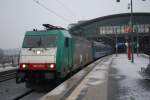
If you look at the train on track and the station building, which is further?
the station building

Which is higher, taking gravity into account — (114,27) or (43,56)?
(114,27)

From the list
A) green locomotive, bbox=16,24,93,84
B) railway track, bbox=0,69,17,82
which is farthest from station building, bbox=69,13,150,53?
green locomotive, bbox=16,24,93,84

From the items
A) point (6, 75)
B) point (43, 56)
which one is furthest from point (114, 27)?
point (43, 56)

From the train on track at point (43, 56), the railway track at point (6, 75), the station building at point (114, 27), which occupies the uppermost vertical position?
the station building at point (114, 27)

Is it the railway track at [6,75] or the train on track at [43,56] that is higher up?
the train on track at [43,56]

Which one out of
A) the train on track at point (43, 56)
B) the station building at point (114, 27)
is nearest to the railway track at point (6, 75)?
the train on track at point (43, 56)

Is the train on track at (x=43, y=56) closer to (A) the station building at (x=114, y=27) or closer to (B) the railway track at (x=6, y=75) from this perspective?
(B) the railway track at (x=6, y=75)

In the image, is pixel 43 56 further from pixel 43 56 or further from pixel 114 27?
pixel 114 27

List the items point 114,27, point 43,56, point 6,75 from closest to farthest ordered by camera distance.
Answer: point 43,56 → point 6,75 → point 114,27

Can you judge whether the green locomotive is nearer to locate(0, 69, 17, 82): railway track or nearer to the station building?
locate(0, 69, 17, 82): railway track

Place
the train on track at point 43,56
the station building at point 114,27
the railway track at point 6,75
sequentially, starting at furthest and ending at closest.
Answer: the station building at point 114,27
the railway track at point 6,75
the train on track at point 43,56

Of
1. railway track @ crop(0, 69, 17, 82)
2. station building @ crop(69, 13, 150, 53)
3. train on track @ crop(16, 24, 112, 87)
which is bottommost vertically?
railway track @ crop(0, 69, 17, 82)

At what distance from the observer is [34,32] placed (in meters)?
16.6


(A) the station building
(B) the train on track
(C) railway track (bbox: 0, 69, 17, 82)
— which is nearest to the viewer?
(B) the train on track
